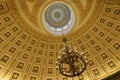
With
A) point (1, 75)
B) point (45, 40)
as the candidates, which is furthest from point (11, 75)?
point (45, 40)

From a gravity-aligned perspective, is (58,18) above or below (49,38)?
above

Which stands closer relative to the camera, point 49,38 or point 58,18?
point 49,38

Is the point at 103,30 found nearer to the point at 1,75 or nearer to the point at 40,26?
the point at 40,26

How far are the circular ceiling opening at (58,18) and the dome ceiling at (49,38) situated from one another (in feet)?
0.65

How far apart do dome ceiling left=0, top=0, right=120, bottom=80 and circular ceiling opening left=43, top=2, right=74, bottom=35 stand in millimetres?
199

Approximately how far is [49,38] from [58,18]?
6.09 feet

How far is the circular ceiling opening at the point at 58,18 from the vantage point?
1566 centimetres

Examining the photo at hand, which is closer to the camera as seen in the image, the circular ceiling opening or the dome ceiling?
the dome ceiling

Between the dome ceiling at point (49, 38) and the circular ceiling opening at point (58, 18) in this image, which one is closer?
the dome ceiling at point (49, 38)

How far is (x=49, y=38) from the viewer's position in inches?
607

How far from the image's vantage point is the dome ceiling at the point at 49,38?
14164 millimetres

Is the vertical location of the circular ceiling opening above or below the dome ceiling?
above

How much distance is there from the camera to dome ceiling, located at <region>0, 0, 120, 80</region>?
46.5 feet

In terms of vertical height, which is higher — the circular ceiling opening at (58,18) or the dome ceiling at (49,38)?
the circular ceiling opening at (58,18)
